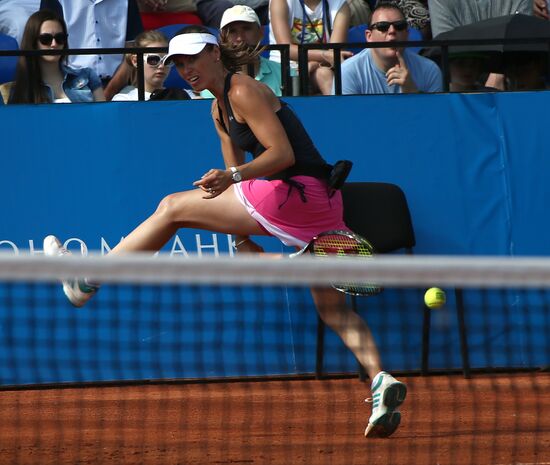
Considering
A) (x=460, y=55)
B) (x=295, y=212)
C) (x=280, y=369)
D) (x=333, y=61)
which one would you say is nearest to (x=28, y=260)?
(x=295, y=212)

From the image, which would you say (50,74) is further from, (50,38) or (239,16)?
(239,16)

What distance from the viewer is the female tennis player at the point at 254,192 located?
16.2 feet

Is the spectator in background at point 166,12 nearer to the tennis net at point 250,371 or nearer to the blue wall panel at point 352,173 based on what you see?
the blue wall panel at point 352,173

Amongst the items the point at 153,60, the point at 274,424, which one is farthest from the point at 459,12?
the point at 274,424

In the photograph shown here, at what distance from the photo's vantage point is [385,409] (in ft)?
15.3

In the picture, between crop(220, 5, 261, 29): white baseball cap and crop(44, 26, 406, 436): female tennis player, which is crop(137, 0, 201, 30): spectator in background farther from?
crop(44, 26, 406, 436): female tennis player

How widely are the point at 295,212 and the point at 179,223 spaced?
525mm

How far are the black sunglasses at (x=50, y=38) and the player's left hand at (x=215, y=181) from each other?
8.59 ft

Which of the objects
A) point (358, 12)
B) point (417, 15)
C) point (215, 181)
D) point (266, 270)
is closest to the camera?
point (266, 270)

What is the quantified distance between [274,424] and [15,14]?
4.00 m

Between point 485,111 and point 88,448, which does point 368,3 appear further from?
point 88,448

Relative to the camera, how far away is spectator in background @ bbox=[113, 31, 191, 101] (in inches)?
276

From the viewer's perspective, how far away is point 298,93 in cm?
707

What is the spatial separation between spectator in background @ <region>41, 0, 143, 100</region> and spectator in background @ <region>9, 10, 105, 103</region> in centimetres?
38
